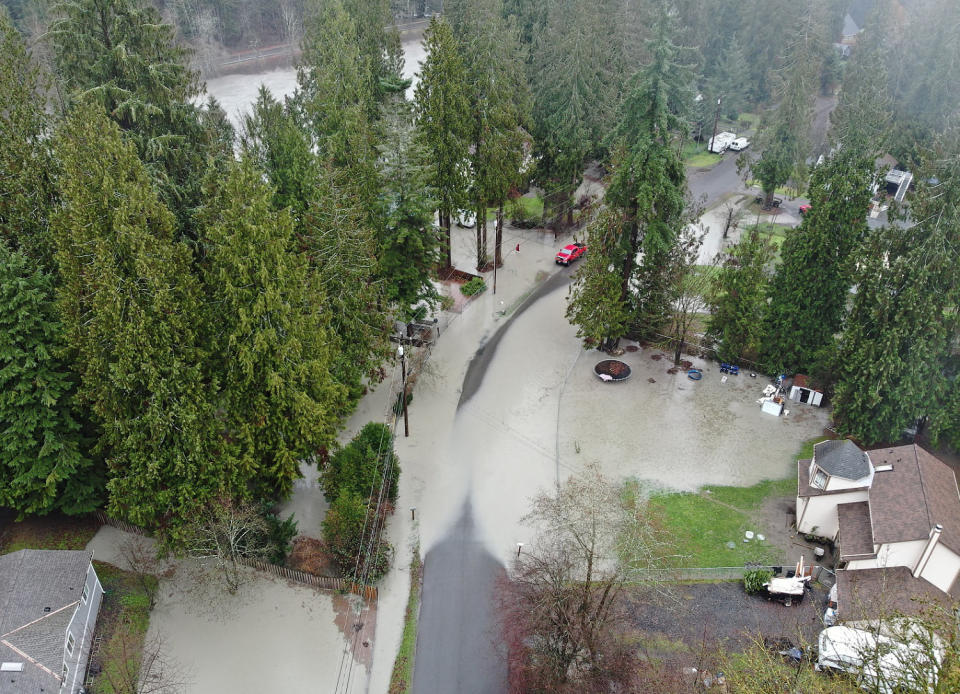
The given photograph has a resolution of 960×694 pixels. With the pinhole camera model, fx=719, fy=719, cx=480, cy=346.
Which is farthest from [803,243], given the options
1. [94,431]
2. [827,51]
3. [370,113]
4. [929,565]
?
[827,51]

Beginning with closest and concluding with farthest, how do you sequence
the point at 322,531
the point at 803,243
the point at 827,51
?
the point at 322,531
the point at 803,243
the point at 827,51

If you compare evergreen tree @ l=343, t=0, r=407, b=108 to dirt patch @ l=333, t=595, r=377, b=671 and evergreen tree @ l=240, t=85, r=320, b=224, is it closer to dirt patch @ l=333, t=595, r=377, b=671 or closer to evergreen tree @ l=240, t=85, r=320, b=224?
evergreen tree @ l=240, t=85, r=320, b=224

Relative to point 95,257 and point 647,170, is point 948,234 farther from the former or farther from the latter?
point 95,257

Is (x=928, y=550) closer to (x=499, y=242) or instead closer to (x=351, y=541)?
(x=351, y=541)

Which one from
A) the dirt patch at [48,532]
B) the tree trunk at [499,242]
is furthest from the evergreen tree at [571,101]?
the dirt patch at [48,532]

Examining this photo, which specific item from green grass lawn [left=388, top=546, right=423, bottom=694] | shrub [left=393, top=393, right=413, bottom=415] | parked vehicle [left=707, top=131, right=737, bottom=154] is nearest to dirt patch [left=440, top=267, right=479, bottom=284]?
shrub [left=393, top=393, right=413, bottom=415]

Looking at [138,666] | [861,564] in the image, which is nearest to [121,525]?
[138,666]
